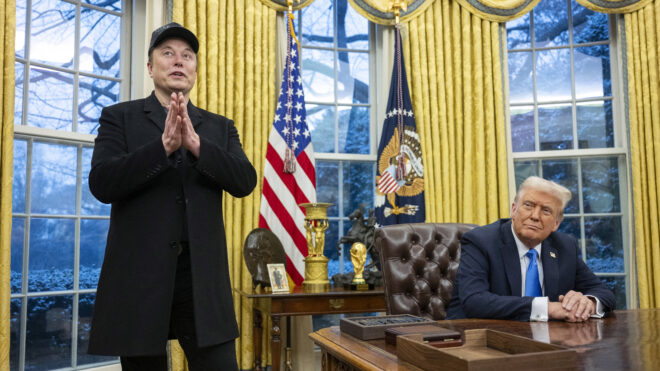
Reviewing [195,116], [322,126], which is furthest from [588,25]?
[195,116]

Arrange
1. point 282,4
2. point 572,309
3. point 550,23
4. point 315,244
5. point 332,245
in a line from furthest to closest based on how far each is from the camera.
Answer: point 550,23
point 332,245
point 282,4
point 315,244
point 572,309

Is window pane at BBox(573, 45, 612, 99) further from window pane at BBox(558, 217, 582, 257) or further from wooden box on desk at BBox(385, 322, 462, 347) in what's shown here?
wooden box on desk at BBox(385, 322, 462, 347)

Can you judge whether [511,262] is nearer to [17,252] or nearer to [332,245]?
[332,245]

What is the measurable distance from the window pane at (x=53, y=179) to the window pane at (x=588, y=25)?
392 centimetres

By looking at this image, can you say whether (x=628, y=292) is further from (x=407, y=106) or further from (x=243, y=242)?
(x=243, y=242)

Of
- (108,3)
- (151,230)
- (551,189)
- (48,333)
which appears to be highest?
(108,3)

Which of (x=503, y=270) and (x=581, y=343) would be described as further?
(x=503, y=270)

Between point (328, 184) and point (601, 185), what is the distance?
2.17 meters

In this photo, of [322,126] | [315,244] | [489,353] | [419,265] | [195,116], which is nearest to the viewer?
[489,353]

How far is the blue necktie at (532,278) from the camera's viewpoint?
1.97m

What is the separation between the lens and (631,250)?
4105 mm

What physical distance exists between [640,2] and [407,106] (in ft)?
6.32

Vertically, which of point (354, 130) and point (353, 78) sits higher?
point (353, 78)

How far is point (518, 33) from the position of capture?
4566 mm
